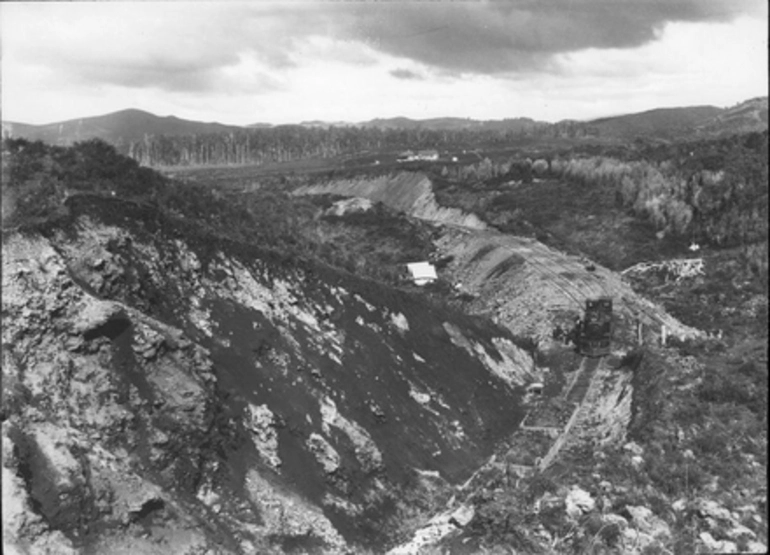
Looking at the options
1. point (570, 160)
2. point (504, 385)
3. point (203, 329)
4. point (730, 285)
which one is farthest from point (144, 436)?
point (570, 160)

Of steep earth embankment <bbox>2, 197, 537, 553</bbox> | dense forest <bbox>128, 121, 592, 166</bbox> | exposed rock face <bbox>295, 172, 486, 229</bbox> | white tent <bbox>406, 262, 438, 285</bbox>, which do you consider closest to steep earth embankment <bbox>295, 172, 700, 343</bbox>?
white tent <bbox>406, 262, 438, 285</bbox>

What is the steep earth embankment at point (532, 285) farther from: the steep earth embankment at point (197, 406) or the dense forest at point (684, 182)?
the steep earth embankment at point (197, 406)

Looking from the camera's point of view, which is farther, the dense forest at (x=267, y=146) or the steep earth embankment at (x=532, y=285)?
the dense forest at (x=267, y=146)

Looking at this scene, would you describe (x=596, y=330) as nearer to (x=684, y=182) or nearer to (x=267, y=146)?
(x=684, y=182)

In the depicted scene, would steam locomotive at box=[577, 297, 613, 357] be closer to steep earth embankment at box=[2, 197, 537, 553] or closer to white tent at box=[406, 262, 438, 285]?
steep earth embankment at box=[2, 197, 537, 553]

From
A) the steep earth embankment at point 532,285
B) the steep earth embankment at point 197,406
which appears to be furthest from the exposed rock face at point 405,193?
the steep earth embankment at point 197,406
